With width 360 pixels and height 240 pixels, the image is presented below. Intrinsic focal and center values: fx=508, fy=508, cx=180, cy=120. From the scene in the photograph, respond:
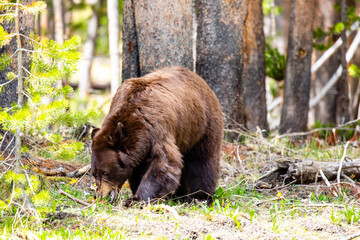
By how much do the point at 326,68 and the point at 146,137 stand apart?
10749 millimetres

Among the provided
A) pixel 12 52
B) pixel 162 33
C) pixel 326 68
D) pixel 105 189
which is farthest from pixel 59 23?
pixel 105 189

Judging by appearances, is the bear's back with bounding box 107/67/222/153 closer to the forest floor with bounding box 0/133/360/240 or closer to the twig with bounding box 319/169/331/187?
the forest floor with bounding box 0/133/360/240

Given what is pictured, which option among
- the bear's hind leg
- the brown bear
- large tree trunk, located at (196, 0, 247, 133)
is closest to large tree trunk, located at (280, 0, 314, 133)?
large tree trunk, located at (196, 0, 247, 133)

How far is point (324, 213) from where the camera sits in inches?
198

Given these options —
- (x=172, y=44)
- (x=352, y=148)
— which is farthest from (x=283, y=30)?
(x=172, y=44)

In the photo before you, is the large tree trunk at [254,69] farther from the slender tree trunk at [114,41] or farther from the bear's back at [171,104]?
the bear's back at [171,104]

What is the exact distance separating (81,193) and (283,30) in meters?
19.2

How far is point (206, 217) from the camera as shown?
189 inches

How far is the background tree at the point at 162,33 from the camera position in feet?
23.4

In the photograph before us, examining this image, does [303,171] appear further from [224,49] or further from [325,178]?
[224,49]

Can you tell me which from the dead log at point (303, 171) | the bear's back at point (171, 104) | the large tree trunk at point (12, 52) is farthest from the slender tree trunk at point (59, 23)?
the dead log at point (303, 171)

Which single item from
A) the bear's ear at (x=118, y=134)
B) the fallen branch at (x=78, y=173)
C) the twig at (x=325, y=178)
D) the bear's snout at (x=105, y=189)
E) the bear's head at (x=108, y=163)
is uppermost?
the bear's ear at (x=118, y=134)

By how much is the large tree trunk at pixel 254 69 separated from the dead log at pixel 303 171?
365cm

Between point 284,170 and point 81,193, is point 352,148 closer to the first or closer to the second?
point 284,170
